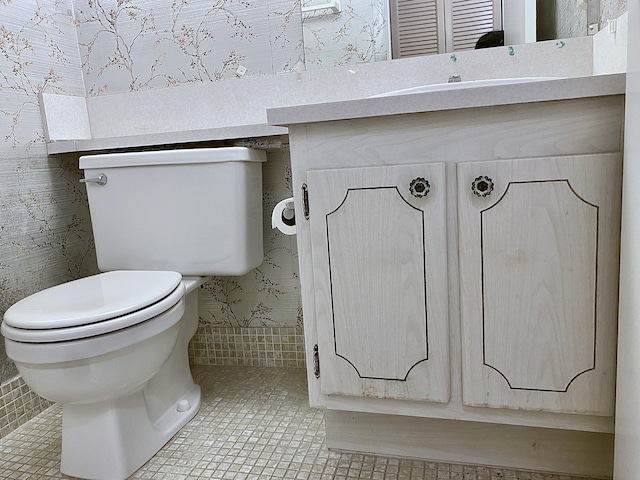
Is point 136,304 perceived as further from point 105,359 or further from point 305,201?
point 305,201

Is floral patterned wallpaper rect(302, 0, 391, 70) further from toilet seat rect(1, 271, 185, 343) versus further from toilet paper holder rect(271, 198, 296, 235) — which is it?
toilet seat rect(1, 271, 185, 343)

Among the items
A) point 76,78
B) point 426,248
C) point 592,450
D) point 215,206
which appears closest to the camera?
point 426,248

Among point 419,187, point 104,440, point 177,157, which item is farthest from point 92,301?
point 419,187

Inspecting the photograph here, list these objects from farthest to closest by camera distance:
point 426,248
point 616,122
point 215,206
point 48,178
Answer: point 48,178
point 215,206
point 426,248
point 616,122

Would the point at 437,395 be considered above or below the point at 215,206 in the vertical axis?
below

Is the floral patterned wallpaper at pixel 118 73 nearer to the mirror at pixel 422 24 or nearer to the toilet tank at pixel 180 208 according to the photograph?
the mirror at pixel 422 24

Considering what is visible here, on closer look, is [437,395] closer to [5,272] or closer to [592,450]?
[592,450]

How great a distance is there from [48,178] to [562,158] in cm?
151

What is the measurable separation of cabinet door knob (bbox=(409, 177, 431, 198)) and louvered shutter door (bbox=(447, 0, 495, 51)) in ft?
2.33

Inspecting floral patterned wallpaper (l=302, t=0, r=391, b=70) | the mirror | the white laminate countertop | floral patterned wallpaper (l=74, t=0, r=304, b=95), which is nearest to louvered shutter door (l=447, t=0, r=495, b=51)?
the mirror

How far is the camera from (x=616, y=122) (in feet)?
2.79

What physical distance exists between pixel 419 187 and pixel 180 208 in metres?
0.76

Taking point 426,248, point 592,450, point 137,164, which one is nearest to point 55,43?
point 137,164

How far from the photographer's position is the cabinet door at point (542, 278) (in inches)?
33.9
